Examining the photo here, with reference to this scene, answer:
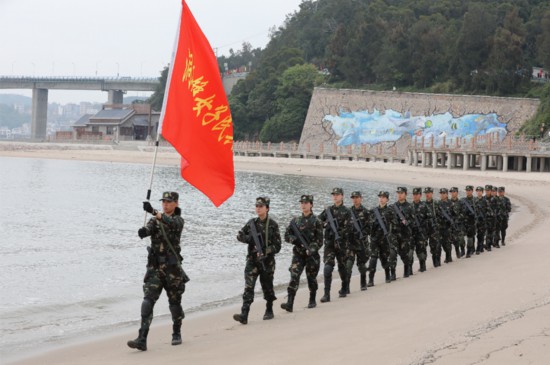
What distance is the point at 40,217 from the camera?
32406 millimetres

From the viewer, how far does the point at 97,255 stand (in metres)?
21.3

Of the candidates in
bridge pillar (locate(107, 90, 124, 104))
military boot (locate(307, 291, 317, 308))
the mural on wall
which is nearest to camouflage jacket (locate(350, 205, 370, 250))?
military boot (locate(307, 291, 317, 308))

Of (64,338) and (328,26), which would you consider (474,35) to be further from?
(64,338)

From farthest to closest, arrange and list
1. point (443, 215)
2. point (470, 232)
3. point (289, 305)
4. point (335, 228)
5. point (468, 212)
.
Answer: point (468, 212), point (470, 232), point (443, 215), point (335, 228), point (289, 305)

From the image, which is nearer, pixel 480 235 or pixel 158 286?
pixel 158 286

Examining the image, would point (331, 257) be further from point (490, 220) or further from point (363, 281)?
point (490, 220)

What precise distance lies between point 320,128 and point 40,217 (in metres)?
46.6

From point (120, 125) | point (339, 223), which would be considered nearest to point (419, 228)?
point (339, 223)

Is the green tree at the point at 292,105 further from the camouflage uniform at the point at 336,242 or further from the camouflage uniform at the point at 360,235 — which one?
the camouflage uniform at the point at 336,242

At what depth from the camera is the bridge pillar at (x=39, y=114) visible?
131 meters

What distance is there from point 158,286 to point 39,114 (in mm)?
129257

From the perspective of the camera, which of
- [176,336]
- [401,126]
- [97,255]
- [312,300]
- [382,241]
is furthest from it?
[401,126]

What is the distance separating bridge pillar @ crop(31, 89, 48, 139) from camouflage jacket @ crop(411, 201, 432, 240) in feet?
389

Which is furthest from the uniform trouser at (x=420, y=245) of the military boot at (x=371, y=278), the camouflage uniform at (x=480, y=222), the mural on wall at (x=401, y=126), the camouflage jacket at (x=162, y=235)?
the mural on wall at (x=401, y=126)
